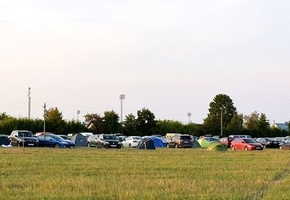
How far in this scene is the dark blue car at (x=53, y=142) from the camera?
56000 millimetres

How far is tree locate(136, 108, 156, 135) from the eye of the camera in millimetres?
101625

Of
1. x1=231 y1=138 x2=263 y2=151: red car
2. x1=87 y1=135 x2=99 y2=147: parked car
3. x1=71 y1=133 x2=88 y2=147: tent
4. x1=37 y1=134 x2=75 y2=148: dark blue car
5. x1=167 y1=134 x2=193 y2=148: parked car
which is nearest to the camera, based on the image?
x1=231 y1=138 x2=263 y2=151: red car

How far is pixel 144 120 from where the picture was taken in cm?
10169

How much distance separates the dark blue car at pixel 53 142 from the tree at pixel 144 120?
44.3 metres

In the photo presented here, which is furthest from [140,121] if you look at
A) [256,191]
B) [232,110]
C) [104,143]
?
[256,191]

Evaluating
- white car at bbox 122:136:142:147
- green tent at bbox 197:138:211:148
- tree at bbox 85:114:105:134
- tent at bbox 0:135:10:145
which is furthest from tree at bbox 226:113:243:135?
tent at bbox 0:135:10:145

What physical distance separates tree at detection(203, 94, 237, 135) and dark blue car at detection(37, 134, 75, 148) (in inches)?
2531

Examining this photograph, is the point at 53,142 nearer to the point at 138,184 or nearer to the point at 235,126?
the point at 138,184

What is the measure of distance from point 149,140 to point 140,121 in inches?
1876

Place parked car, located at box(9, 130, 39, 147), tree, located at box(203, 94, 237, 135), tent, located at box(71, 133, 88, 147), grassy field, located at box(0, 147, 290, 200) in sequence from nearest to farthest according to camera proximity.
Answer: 1. grassy field, located at box(0, 147, 290, 200)
2. parked car, located at box(9, 130, 39, 147)
3. tent, located at box(71, 133, 88, 147)
4. tree, located at box(203, 94, 237, 135)

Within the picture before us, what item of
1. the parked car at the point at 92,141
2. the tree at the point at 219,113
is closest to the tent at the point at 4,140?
the parked car at the point at 92,141

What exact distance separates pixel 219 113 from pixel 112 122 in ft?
106

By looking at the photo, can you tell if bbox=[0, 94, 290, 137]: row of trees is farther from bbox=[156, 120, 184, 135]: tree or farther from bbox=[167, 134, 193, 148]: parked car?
bbox=[167, 134, 193, 148]: parked car

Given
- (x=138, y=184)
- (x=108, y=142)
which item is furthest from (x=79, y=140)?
(x=138, y=184)
